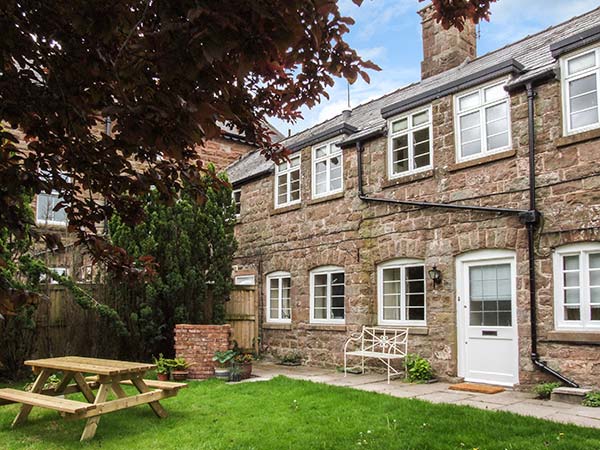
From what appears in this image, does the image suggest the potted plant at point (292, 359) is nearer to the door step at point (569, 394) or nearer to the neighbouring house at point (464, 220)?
the neighbouring house at point (464, 220)

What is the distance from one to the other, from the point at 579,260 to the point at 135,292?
29.5 feet

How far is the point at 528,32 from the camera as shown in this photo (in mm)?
12281

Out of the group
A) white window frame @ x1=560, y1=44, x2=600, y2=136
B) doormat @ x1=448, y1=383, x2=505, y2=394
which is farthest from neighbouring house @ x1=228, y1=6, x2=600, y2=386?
doormat @ x1=448, y1=383, x2=505, y2=394

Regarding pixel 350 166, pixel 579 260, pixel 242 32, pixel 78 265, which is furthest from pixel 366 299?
pixel 242 32

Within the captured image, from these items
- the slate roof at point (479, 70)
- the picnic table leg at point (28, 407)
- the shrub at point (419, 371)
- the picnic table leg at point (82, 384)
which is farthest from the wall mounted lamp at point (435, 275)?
the picnic table leg at point (28, 407)

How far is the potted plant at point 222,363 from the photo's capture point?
35.3ft

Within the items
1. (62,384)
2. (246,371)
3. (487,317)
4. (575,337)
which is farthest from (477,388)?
(62,384)

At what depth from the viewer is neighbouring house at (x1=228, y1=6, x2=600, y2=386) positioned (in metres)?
8.48

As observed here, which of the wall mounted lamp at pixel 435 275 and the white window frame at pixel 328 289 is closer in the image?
the wall mounted lamp at pixel 435 275

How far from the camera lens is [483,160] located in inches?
380

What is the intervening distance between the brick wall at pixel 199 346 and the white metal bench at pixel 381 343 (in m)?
2.63

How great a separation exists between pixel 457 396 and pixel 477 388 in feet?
2.08

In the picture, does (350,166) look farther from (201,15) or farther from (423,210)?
(201,15)

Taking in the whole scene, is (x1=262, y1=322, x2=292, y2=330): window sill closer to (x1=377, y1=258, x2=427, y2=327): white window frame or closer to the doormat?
(x1=377, y1=258, x2=427, y2=327): white window frame
